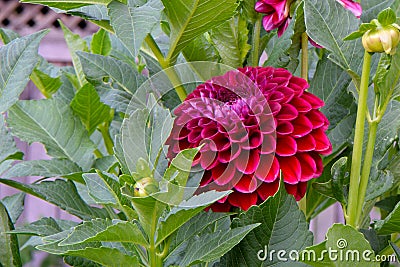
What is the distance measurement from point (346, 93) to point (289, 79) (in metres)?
0.07

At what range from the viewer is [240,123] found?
1.19ft

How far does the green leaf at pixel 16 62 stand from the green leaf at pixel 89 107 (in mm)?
97

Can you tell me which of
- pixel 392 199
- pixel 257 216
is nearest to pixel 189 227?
pixel 257 216

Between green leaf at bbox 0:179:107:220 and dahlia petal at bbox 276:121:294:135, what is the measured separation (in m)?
0.15

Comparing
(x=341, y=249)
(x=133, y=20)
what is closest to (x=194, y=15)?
(x=133, y=20)

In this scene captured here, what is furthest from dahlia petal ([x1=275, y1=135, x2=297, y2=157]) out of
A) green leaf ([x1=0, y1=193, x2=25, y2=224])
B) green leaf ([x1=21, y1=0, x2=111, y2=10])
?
green leaf ([x1=0, y1=193, x2=25, y2=224])

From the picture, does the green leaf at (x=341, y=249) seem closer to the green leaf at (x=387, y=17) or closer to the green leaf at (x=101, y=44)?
the green leaf at (x=387, y=17)

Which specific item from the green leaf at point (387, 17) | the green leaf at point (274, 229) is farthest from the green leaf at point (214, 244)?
the green leaf at point (387, 17)

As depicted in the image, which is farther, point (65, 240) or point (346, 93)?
point (346, 93)

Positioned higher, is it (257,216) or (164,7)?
(164,7)

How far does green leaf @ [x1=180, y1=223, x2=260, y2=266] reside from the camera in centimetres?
33

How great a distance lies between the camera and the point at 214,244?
0.34 metres

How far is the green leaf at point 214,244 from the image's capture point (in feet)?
1.08

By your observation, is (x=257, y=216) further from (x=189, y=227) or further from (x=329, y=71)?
(x=329, y=71)
